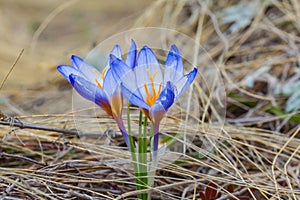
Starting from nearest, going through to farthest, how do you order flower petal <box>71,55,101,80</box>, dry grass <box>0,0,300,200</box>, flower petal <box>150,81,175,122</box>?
flower petal <box>150,81,175,122</box>, flower petal <box>71,55,101,80</box>, dry grass <box>0,0,300,200</box>

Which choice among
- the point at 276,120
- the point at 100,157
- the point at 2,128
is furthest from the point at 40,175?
the point at 276,120

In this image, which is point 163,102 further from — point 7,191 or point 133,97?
point 7,191

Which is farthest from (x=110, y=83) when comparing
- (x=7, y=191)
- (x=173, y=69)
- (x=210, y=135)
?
(x=210, y=135)

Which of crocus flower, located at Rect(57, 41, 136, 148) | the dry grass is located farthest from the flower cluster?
the dry grass

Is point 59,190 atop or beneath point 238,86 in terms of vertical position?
beneath

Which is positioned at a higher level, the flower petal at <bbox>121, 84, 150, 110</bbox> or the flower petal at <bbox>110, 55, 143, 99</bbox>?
the flower petal at <bbox>110, 55, 143, 99</bbox>

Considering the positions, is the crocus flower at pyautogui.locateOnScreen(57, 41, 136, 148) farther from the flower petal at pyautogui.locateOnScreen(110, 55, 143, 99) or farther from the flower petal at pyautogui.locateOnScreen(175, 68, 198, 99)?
the flower petal at pyautogui.locateOnScreen(175, 68, 198, 99)

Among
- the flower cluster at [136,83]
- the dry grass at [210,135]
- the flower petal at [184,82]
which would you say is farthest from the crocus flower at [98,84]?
A: the dry grass at [210,135]

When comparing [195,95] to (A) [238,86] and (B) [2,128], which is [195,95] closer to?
(A) [238,86]

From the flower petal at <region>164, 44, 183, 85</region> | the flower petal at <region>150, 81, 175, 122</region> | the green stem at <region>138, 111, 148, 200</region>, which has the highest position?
the flower petal at <region>164, 44, 183, 85</region>
